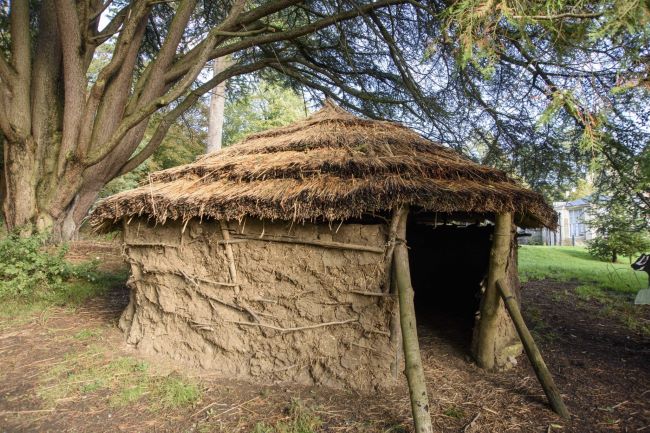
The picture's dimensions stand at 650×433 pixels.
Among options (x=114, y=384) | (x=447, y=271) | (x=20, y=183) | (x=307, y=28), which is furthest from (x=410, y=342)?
(x=20, y=183)

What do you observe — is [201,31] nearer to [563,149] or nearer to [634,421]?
[563,149]

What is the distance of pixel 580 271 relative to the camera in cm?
1273

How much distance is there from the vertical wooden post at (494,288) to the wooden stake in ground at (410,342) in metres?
1.15

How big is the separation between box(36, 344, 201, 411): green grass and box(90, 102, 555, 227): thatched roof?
5.48 feet

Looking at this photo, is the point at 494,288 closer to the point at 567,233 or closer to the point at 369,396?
the point at 369,396

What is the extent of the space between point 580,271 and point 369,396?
37.3ft

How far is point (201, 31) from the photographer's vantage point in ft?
31.2

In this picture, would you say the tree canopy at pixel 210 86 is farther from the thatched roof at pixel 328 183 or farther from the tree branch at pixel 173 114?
the thatched roof at pixel 328 183

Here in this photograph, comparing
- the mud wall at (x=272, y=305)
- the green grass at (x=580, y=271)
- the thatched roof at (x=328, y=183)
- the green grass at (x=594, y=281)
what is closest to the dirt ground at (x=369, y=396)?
the mud wall at (x=272, y=305)

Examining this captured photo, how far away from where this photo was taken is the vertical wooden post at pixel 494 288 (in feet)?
15.0

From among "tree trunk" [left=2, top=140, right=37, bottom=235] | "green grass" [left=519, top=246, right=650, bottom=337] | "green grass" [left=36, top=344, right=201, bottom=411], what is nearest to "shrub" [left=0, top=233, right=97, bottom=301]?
"tree trunk" [left=2, top=140, right=37, bottom=235]

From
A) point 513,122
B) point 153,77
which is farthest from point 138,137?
point 513,122

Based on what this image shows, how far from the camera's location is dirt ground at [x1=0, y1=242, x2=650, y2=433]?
3572mm

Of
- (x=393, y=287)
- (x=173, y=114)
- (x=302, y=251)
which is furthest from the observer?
(x=173, y=114)
